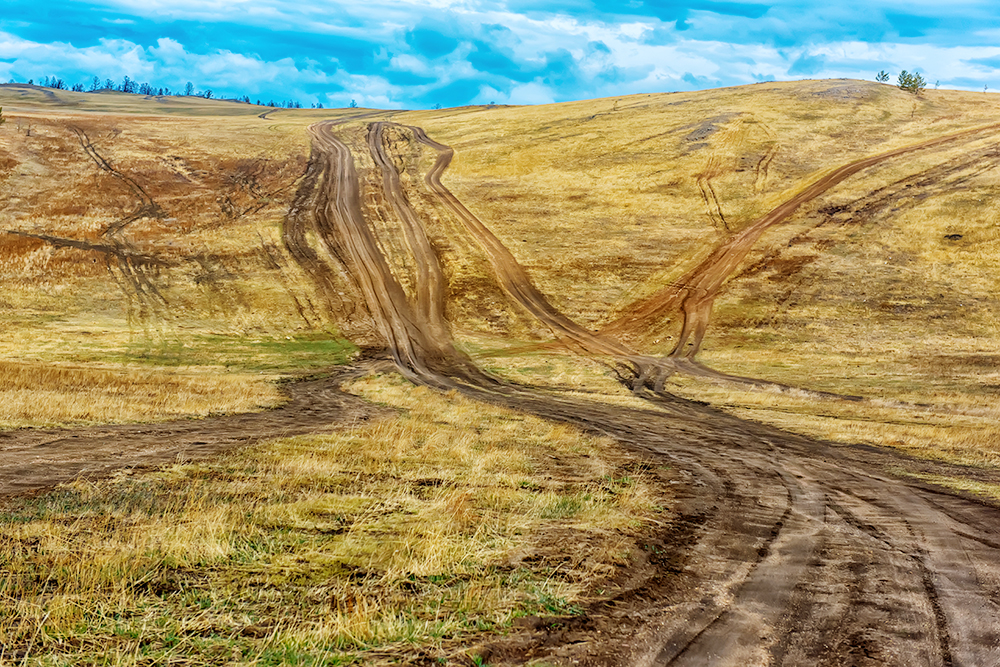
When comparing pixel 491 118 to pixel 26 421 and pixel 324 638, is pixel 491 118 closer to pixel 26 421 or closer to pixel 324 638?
pixel 26 421

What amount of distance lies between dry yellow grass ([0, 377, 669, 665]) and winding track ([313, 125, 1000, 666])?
1.23 meters

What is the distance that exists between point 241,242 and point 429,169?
22911 millimetres

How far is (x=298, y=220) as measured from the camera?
182ft

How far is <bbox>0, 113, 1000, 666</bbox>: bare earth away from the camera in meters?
6.99

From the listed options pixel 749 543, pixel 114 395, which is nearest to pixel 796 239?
pixel 749 543

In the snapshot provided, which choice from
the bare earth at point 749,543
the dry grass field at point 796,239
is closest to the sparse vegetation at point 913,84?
the dry grass field at point 796,239

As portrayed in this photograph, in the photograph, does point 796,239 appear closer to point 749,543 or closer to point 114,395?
point 749,543

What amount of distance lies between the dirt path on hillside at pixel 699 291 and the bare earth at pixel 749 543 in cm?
1255

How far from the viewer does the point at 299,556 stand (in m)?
8.81

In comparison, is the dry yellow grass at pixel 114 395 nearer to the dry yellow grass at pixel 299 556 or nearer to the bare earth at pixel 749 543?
the bare earth at pixel 749 543

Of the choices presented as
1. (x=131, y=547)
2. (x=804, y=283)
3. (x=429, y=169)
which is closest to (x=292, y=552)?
(x=131, y=547)

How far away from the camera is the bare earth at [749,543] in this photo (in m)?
6.99

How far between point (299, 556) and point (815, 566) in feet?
22.9

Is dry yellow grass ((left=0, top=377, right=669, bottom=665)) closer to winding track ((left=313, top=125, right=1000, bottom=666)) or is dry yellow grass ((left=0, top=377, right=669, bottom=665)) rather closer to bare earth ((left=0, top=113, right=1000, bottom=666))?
bare earth ((left=0, top=113, right=1000, bottom=666))
